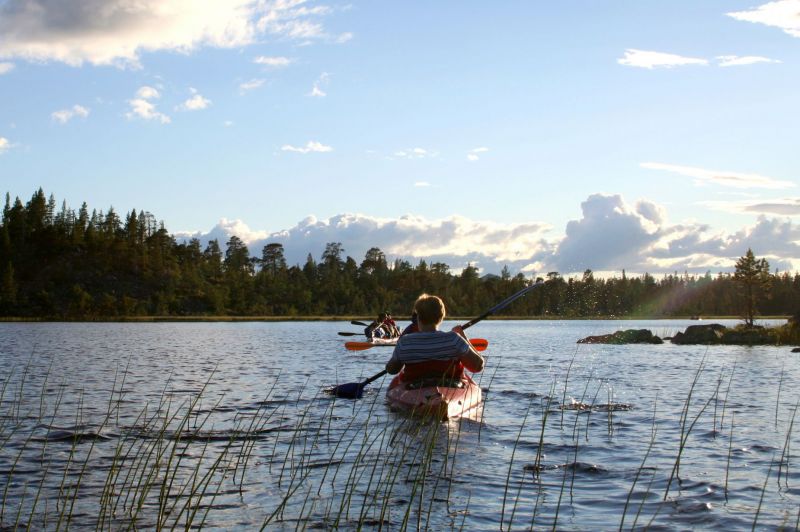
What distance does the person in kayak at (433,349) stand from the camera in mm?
11641

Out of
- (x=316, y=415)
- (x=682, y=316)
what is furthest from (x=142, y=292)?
(x=316, y=415)

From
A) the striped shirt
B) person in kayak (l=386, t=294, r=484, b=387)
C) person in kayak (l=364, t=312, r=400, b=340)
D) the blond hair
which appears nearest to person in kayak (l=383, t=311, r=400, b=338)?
person in kayak (l=364, t=312, r=400, b=340)

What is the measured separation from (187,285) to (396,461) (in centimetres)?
15007

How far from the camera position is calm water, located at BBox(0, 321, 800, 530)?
7.29 metres

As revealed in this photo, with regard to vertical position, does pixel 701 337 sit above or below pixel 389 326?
below

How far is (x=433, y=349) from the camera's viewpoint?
11828 millimetres

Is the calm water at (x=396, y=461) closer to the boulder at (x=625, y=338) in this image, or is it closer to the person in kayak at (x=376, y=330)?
the person in kayak at (x=376, y=330)

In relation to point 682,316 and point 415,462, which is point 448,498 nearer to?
point 415,462

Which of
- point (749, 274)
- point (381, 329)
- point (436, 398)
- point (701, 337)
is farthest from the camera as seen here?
point (749, 274)

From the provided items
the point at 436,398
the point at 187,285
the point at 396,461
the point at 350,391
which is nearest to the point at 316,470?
the point at 396,461

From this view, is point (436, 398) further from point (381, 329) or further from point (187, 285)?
point (187, 285)

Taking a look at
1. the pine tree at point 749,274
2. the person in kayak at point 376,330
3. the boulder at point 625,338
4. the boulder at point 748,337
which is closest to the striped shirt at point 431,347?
the person in kayak at point 376,330

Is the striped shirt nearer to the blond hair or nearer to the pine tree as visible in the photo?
the blond hair

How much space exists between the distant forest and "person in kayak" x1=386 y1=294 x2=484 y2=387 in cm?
12073
